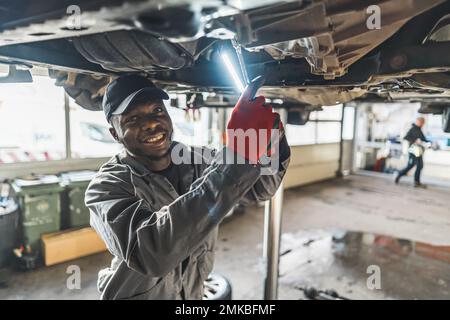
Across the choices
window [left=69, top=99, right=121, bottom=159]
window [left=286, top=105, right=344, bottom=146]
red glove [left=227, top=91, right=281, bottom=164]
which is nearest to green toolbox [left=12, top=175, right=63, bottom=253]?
window [left=69, top=99, right=121, bottom=159]

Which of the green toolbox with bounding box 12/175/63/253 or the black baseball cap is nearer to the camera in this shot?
the black baseball cap

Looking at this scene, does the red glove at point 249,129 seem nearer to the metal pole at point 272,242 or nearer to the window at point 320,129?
the metal pole at point 272,242

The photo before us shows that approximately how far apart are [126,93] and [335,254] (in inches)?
107

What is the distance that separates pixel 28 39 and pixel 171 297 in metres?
0.89

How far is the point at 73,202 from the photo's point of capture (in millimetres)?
2889

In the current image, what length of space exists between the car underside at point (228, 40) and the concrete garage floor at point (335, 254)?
1.70 meters

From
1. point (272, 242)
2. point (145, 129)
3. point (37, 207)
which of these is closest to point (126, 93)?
point (145, 129)

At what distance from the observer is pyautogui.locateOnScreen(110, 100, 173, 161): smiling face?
1.04 metres

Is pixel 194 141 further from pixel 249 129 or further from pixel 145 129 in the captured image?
pixel 249 129

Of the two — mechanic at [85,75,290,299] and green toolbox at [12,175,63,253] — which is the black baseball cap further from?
green toolbox at [12,175,63,253]

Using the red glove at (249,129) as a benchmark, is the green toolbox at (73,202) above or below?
below

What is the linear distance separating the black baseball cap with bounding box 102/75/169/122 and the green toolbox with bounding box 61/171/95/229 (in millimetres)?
2072

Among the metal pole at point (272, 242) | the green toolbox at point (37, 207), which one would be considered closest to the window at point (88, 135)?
the green toolbox at point (37, 207)

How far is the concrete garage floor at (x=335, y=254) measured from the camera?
94.0 inches
